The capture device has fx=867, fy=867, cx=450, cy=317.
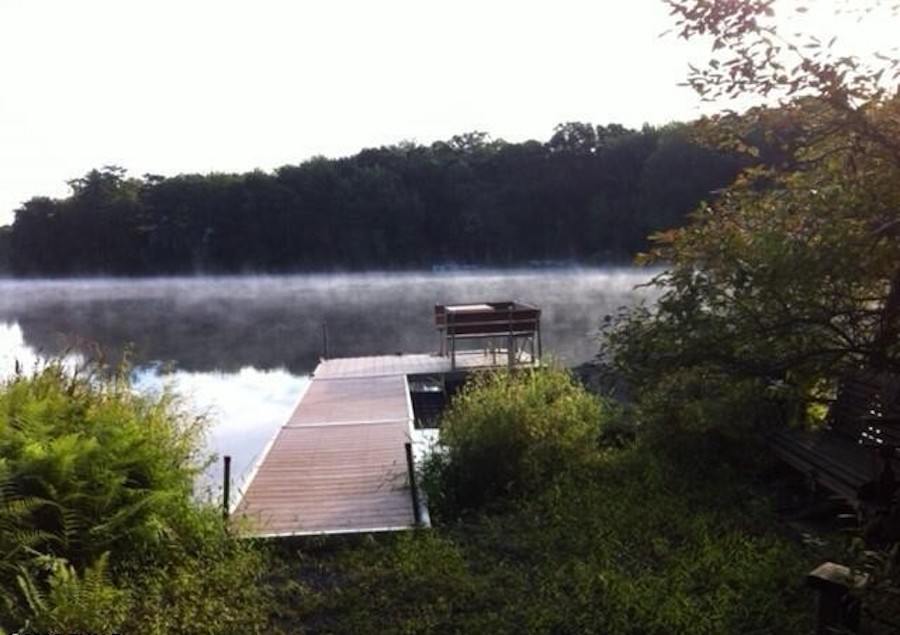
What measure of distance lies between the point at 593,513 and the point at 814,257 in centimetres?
263

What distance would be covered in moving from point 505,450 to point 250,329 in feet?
71.7

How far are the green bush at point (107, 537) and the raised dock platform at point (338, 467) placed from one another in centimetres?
62

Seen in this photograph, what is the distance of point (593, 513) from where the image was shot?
5.27m

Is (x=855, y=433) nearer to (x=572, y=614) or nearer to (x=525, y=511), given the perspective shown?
(x=525, y=511)

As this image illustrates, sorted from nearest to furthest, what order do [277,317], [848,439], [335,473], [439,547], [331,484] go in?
[439,547] → [848,439] → [331,484] → [335,473] → [277,317]

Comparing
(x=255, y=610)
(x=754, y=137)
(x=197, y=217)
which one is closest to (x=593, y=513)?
(x=255, y=610)

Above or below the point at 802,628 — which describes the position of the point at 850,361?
above

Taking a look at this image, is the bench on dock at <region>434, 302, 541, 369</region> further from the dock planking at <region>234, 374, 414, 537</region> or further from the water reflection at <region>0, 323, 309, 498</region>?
the water reflection at <region>0, 323, 309, 498</region>

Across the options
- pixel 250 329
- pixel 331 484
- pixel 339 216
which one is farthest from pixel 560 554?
pixel 339 216

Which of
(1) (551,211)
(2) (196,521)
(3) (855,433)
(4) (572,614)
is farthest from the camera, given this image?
(1) (551,211)

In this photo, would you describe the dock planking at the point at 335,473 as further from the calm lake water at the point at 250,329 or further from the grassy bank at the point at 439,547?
the calm lake water at the point at 250,329

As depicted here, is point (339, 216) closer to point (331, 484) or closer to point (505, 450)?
point (331, 484)

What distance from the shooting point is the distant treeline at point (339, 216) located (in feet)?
182

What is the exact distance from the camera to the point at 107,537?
184 inches
